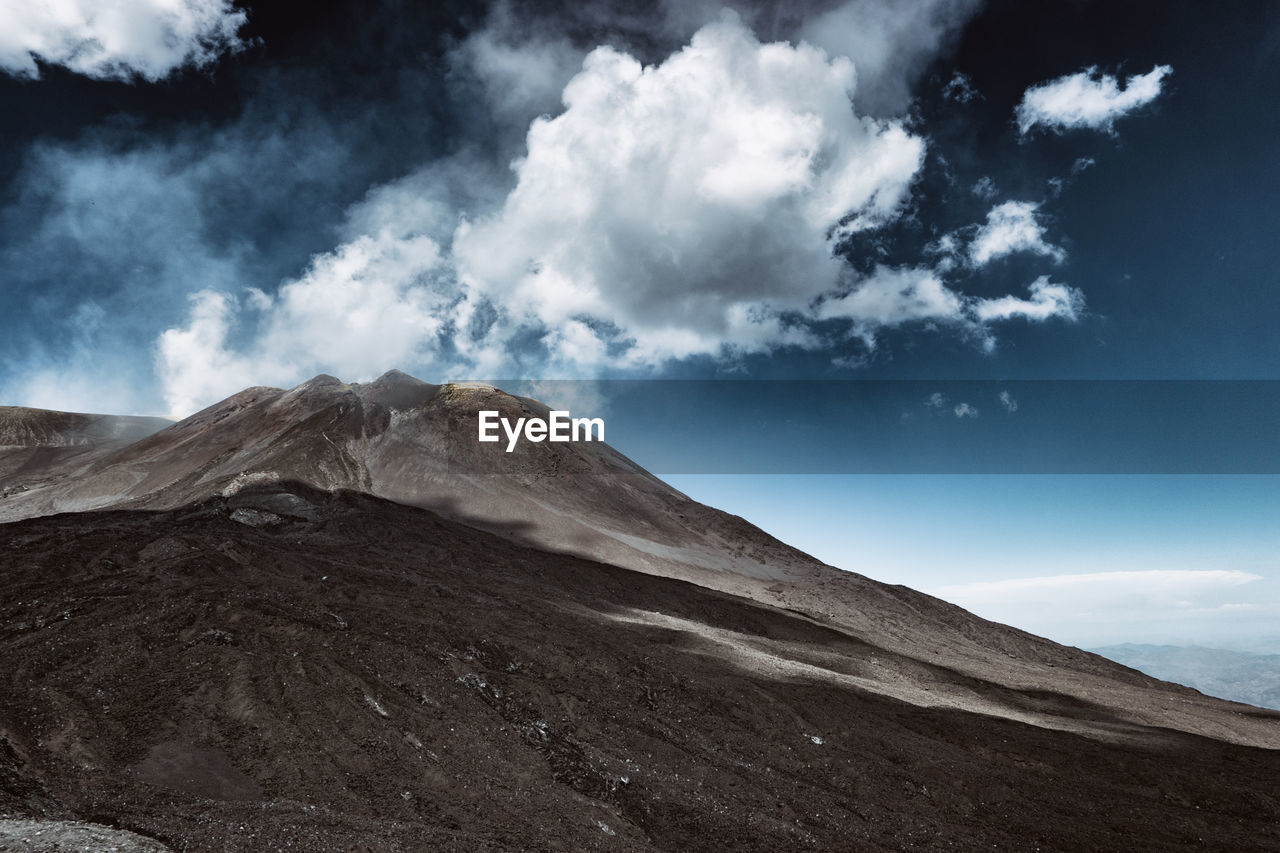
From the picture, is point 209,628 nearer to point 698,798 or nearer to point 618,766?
point 618,766

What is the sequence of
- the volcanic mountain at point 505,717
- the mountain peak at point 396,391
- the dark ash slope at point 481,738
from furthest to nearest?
the mountain peak at point 396,391, the volcanic mountain at point 505,717, the dark ash slope at point 481,738

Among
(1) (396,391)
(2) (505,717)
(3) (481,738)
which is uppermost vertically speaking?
(1) (396,391)

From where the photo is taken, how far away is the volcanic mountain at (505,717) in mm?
12391

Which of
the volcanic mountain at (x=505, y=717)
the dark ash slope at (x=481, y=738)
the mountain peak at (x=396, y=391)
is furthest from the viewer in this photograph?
the mountain peak at (x=396, y=391)

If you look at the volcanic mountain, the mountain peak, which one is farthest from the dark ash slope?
the mountain peak

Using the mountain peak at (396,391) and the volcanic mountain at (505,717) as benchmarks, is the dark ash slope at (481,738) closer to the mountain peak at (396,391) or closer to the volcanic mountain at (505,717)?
the volcanic mountain at (505,717)

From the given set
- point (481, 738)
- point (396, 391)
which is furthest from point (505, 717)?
point (396, 391)

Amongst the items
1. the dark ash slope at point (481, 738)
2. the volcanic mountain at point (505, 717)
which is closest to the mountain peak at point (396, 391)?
the volcanic mountain at point (505, 717)

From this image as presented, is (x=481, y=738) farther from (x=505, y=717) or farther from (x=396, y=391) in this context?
(x=396, y=391)

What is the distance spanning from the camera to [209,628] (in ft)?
62.8

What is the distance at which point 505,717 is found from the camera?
17219mm

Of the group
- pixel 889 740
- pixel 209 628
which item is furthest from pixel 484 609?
pixel 889 740

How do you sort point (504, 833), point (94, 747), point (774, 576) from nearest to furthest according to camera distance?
point (504, 833), point (94, 747), point (774, 576)

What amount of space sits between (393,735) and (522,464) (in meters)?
48.4
